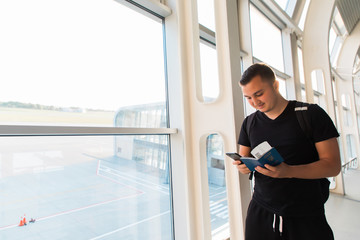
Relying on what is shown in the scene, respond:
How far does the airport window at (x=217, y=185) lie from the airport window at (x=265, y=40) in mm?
1875

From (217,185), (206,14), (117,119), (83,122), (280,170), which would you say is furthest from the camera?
(217,185)

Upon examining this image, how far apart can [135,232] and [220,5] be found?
2440 mm

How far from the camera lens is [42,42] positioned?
1.71 metres

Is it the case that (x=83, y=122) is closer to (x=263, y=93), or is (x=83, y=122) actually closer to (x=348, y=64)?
(x=263, y=93)

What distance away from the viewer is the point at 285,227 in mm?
1347

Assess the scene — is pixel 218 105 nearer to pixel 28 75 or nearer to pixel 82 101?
pixel 82 101

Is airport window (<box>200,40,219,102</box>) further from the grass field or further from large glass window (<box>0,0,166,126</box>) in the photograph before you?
the grass field

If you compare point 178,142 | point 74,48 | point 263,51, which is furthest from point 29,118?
point 263,51

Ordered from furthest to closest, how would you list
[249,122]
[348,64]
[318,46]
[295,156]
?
[348,64], [318,46], [249,122], [295,156]

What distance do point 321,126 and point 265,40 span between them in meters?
3.85

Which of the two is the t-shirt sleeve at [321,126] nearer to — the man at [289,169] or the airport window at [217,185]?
the man at [289,169]

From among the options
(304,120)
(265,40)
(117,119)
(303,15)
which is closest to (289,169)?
(304,120)

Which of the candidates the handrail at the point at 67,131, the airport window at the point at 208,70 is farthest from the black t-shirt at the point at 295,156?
the airport window at the point at 208,70

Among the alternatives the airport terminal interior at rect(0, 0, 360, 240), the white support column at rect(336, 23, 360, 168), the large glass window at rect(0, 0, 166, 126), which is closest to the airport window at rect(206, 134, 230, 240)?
the airport terminal interior at rect(0, 0, 360, 240)
